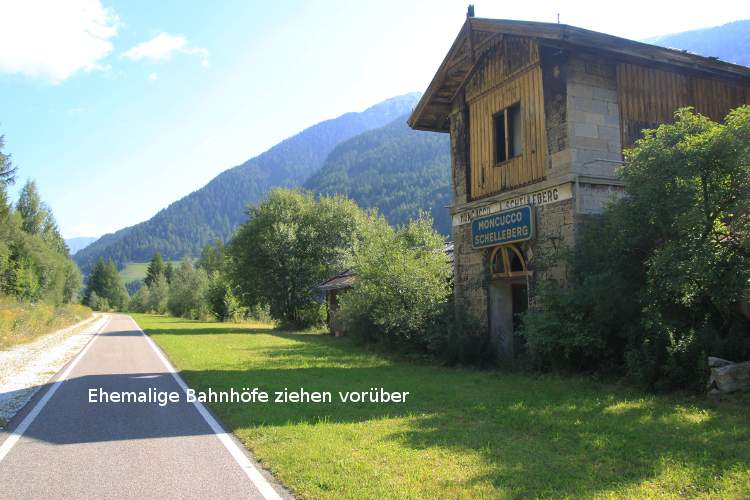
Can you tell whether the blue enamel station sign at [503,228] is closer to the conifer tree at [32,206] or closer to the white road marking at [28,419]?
the white road marking at [28,419]

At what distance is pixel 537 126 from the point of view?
44.2ft

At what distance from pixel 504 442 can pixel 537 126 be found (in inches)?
344

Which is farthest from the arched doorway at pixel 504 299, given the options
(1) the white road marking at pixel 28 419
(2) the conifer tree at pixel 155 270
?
(2) the conifer tree at pixel 155 270

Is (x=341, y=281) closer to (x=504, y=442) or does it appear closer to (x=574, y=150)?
(x=574, y=150)

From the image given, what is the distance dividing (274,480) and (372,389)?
551cm

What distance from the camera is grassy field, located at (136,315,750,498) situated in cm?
523

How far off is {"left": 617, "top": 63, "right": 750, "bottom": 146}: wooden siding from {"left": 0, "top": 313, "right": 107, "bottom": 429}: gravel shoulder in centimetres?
1352

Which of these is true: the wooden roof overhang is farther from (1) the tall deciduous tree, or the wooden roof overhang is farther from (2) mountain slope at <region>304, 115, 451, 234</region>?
(2) mountain slope at <region>304, 115, 451, 234</region>

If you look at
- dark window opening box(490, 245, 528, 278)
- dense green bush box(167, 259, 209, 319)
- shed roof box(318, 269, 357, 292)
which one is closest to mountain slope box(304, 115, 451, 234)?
dense green bush box(167, 259, 209, 319)

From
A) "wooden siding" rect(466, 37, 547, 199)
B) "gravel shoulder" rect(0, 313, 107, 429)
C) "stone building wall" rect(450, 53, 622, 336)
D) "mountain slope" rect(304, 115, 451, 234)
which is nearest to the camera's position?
"gravel shoulder" rect(0, 313, 107, 429)

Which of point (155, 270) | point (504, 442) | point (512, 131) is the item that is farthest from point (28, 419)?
point (155, 270)

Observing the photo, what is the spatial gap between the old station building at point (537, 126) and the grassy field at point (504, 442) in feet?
12.3

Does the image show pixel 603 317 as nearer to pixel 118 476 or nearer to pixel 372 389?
pixel 372 389

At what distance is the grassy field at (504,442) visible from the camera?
17.1 feet
